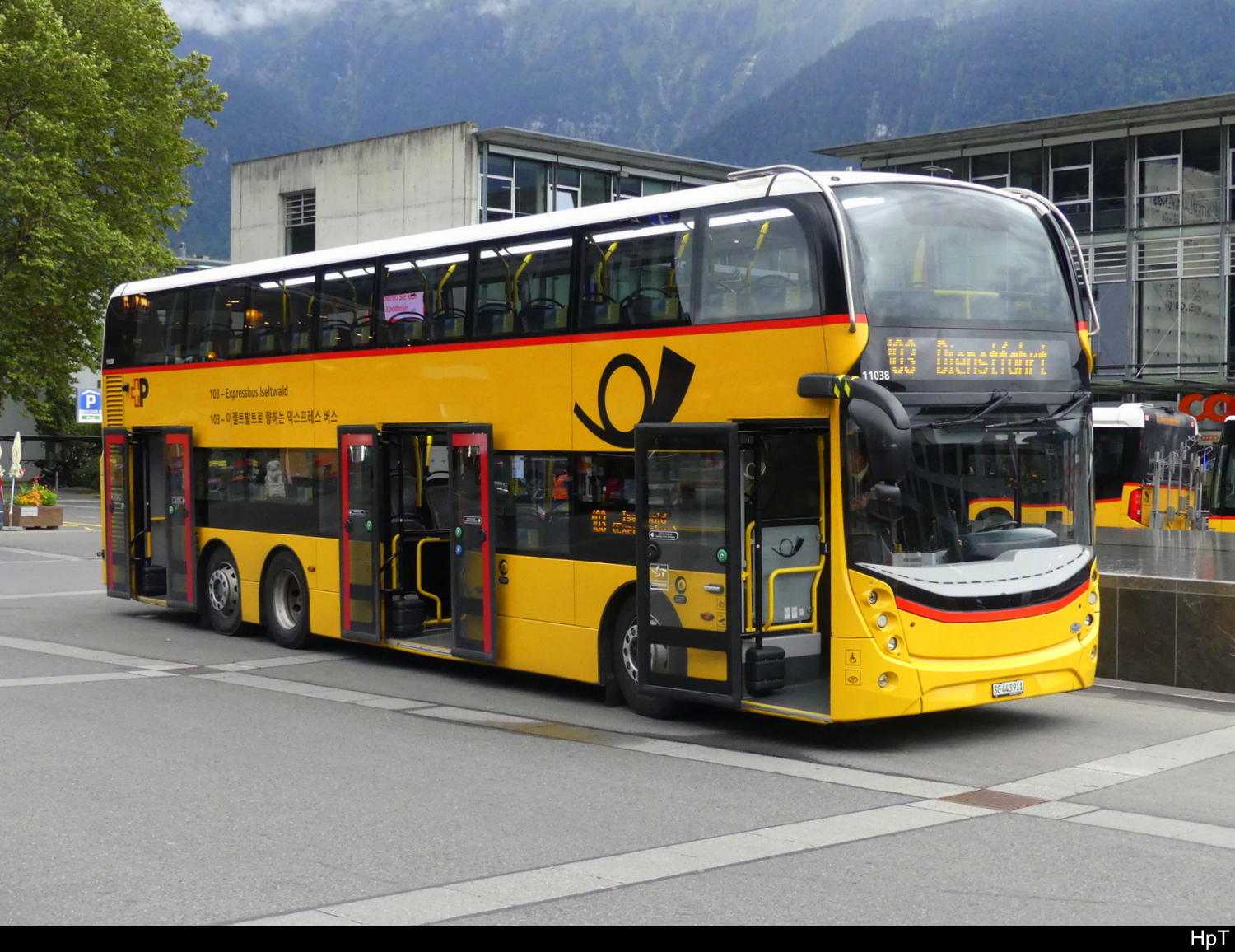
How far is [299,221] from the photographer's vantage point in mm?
58531

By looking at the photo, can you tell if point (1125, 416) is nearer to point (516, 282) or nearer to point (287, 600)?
point (287, 600)

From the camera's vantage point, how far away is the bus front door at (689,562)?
10016mm

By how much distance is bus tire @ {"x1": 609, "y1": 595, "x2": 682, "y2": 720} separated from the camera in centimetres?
1096

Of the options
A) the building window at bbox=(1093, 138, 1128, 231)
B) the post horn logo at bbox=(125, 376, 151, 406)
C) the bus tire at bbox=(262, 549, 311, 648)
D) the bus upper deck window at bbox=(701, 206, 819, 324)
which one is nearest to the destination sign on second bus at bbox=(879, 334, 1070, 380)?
the bus upper deck window at bbox=(701, 206, 819, 324)

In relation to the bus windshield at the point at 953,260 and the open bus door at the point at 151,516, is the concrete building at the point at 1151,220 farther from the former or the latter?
the bus windshield at the point at 953,260

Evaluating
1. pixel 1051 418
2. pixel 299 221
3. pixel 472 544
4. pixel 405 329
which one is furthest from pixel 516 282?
pixel 299 221

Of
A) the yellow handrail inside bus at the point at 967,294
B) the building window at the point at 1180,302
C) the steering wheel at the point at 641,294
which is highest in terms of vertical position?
the building window at the point at 1180,302

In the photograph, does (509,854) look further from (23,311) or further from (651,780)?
(23,311)

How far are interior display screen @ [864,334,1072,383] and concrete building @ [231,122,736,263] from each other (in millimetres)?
42052

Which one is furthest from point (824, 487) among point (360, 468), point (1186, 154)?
point (1186, 154)

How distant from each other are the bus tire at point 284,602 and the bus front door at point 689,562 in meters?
5.53

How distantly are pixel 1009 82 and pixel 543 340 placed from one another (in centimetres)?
18187

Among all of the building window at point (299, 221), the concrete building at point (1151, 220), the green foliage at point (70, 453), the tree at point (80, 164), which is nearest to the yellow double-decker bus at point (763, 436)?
the tree at point (80, 164)

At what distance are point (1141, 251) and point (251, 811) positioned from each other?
44993mm
